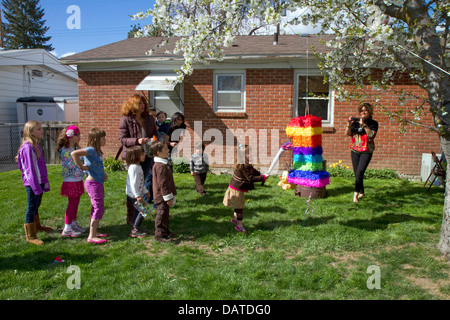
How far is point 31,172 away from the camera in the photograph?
475 centimetres

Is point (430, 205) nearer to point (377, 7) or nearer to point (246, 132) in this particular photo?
point (377, 7)

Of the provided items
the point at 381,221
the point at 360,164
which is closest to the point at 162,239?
the point at 381,221

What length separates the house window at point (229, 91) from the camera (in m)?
10.1

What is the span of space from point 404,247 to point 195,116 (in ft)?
22.6

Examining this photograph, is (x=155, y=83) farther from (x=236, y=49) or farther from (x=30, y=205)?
(x=30, y=205)

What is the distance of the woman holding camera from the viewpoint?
654 centimetres

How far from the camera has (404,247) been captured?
15.2ft

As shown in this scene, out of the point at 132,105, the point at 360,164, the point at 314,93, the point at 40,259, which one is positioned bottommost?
the point at 40,259

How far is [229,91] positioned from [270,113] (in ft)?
4.43

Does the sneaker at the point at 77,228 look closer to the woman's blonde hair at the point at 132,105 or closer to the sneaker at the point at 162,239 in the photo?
the sneaker at the point at 162,239

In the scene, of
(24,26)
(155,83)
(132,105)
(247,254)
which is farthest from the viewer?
(24,26)

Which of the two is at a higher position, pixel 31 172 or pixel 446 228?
pixel 31 172
